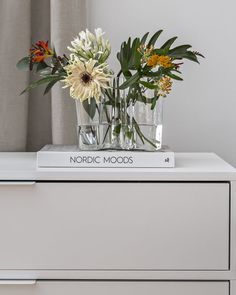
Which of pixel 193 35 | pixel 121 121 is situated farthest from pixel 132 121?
pixel 193 35

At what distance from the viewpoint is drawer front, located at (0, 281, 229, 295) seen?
4.55 ft

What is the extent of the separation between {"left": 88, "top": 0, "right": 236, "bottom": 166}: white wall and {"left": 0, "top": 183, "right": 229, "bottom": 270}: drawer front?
0.55 m

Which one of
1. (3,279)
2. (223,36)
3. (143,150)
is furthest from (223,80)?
(3,279)

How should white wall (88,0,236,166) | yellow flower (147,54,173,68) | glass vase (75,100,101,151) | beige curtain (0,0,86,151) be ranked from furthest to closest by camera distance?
1. white wall (88,0,236,166)
2. beige curtain (0,0,86,151)
3. glass vase (75,100,101,151)
4. yellow flower (147,54,173,68)

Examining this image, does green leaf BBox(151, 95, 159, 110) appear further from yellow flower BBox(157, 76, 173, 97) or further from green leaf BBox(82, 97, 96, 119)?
green leaf BBox(82, 97, 96, 119)

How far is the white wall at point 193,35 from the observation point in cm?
186

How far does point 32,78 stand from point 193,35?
1.74 ft

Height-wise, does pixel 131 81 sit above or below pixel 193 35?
below

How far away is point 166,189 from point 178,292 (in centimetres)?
25

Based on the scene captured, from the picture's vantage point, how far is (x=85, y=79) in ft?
4.57

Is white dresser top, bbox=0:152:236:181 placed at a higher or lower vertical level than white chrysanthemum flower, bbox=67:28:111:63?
lower

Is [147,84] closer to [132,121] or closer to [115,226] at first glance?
[132,121]

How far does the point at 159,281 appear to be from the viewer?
1.39 meters

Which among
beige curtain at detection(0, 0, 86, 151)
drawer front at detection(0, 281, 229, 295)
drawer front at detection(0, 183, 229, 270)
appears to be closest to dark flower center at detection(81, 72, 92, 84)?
drawer front at detection(0, 183, 229, 270)
